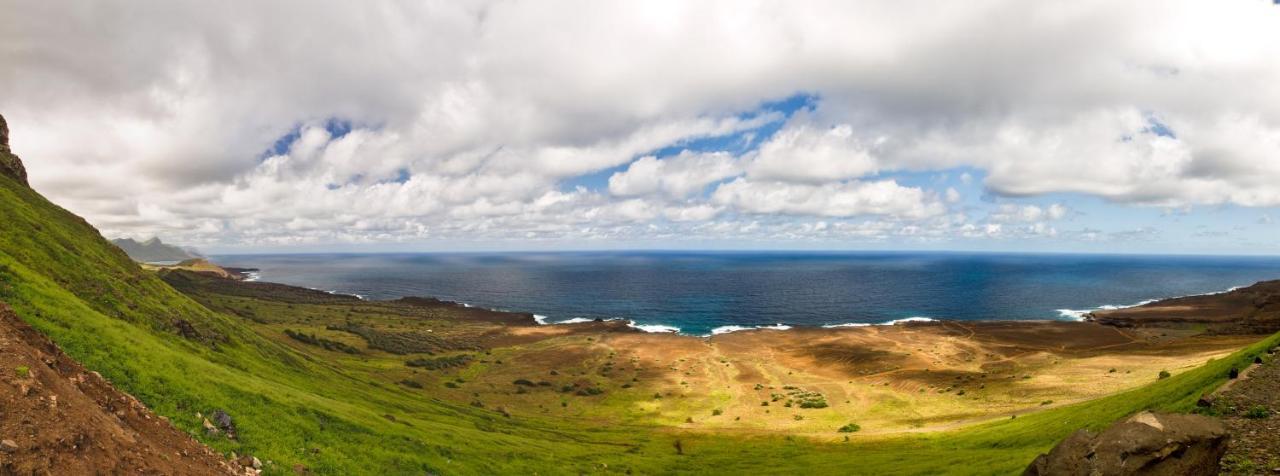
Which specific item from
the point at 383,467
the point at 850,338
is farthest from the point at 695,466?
the point at 850,338

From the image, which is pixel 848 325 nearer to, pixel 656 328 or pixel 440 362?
pixel 656 328

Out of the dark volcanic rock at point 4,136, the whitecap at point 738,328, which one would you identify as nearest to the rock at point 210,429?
the dark volcanic rock at point 4,136

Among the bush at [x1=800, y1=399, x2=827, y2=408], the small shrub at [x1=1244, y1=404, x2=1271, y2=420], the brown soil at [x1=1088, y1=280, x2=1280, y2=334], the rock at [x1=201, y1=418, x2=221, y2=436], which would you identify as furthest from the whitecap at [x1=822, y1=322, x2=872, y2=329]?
the rock at [x1=201, y1=418, x2=221, y2=436]

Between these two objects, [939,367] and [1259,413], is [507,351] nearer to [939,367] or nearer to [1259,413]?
[939,367]

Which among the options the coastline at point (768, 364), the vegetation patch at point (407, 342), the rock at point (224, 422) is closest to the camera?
the rock at point (224, 422)

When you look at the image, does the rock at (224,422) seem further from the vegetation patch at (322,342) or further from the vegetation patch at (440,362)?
the vegetation patch at (322,342)
